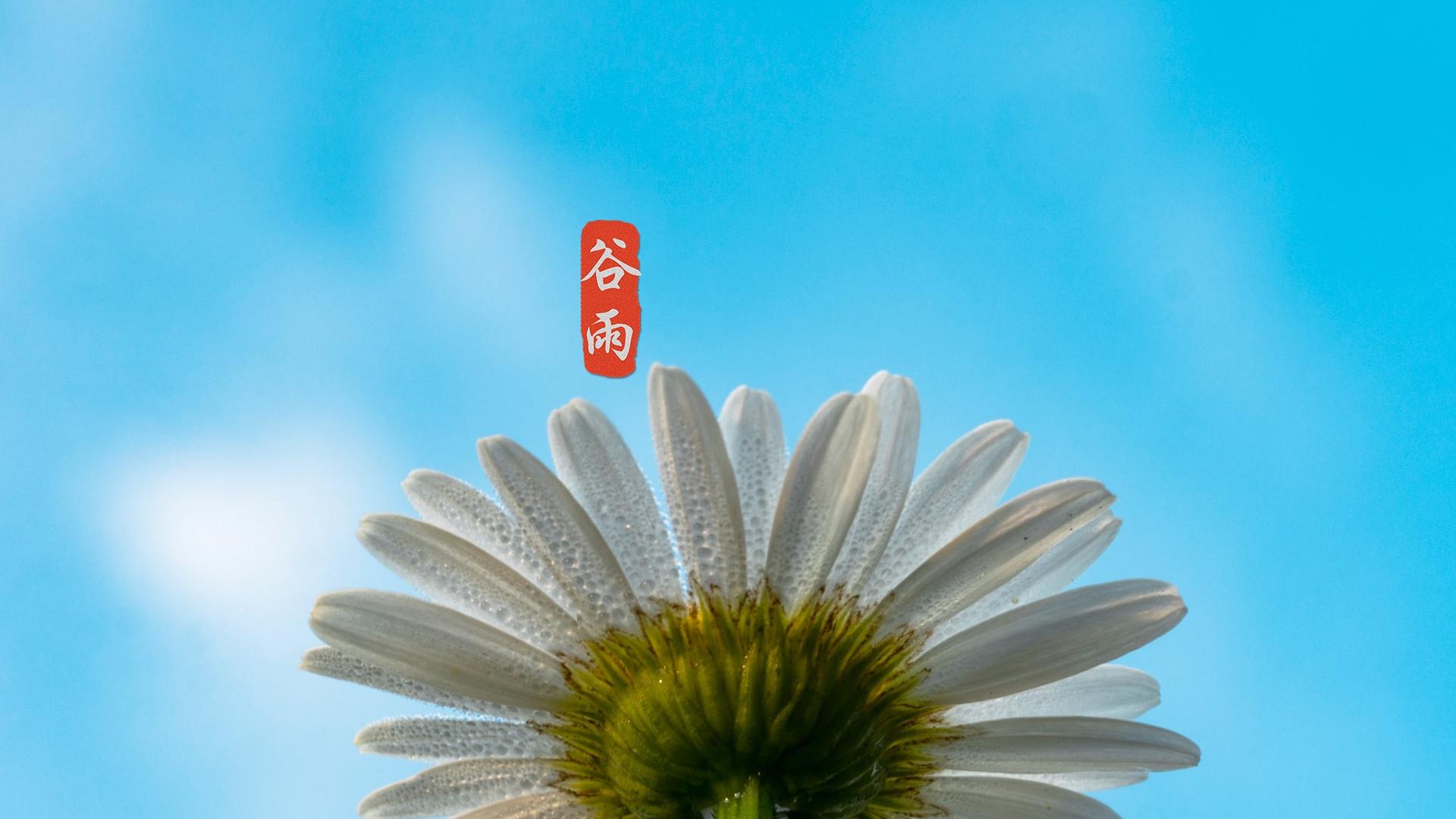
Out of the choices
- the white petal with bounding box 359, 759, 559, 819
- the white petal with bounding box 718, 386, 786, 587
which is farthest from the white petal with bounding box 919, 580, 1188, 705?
the white petal with bounding box 359, 759, 559, 819

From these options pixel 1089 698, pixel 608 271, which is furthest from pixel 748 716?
pixel 608 271

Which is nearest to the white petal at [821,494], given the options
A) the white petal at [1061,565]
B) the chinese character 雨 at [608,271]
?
the white petal at [1061,565]

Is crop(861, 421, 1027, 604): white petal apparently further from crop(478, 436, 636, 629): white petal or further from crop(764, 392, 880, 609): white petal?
crop(478, 436, 636, 629): white petal

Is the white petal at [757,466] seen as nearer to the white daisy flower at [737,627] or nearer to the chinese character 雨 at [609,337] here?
the white daisy flower at [737,627]

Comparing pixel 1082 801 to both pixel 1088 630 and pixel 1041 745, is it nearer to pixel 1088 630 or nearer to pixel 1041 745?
pixel 1041 745

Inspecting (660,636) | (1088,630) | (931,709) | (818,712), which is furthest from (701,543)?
(1088,630)
